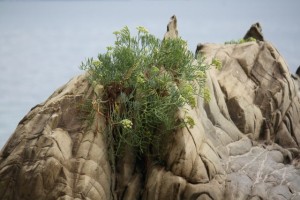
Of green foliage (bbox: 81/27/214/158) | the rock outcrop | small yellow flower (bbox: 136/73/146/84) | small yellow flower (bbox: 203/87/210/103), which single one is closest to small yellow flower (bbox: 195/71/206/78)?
green foliage (bbox: 81/27/214/158)

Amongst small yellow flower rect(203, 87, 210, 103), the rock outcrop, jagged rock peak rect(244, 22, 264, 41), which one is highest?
jagged rock peak rect(244, 22, 264, 41)

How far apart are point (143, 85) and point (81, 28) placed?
37.7 ft

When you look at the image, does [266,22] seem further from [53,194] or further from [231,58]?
[53,194]

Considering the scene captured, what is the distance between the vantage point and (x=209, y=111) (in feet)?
26.0

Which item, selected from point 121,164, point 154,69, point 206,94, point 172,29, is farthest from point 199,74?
point 121,164

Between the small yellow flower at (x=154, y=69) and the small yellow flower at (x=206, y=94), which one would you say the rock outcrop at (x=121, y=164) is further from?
the small yellow flower at (x=154, y=69)

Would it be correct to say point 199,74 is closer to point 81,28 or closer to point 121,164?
point 121,164

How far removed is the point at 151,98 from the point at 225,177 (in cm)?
163

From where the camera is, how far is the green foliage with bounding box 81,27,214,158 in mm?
6668

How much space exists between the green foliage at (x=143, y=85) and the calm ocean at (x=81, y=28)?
4447 millimetres

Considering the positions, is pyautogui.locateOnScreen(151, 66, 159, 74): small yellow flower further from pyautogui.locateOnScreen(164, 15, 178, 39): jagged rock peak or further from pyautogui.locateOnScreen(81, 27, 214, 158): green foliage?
pyautogui.locateOnScreen(164, 15, 178, 39): jagged rock peak

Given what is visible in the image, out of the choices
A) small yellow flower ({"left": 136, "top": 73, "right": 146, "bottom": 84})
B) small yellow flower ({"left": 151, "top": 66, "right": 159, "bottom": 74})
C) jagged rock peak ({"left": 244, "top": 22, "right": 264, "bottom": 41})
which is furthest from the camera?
jagged rock peak ({"left": 244, "top": 22, "right": 264, "bottom": 41})

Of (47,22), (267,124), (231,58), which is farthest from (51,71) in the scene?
(267,124)

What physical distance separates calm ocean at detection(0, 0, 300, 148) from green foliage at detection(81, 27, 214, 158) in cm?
445
